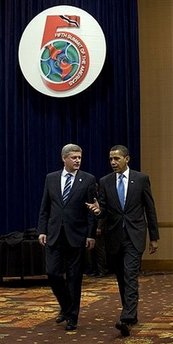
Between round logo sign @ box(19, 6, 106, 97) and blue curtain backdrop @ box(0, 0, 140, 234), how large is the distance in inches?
8.3

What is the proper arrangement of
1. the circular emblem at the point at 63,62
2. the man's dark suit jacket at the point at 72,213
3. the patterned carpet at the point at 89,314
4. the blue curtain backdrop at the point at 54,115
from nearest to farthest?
the patterned carpet at the point at 89,314, the man's dark suit jacket at the point at 72,213, the blue curtain backdrop at the point at 54,115, the circular emblem at the point at 63,62

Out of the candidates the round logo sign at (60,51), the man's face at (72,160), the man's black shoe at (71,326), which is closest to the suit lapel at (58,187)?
the man's face at (72,160)

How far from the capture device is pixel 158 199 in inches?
452

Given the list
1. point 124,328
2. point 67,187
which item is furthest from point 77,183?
point 124,328

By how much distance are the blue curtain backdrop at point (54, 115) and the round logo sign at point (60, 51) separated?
0.69 ft

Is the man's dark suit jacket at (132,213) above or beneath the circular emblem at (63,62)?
beneath

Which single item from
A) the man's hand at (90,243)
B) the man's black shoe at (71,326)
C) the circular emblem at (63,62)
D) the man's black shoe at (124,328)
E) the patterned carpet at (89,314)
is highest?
the circular emblem at (63,62)

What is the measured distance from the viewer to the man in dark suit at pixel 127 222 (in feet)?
18.9

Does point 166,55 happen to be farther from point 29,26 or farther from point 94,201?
point 94,201

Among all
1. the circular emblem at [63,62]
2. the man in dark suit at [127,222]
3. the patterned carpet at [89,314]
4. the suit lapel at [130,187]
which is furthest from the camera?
the circular emblem at [63,62]

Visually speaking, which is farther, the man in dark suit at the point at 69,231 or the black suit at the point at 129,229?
the man in dark suit at the point at 69,231

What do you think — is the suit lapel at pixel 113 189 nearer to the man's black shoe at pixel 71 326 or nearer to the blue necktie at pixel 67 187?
the blue necktie at pixel 67 187

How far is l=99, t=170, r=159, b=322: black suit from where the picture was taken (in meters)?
5.75

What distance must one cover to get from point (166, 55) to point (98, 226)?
19.8 ft
